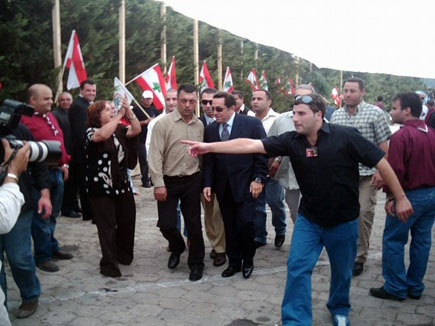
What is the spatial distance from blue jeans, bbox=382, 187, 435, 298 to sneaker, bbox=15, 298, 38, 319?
3.23 metres

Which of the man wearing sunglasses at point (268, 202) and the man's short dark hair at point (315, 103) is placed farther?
the man wearing sunglasses at point (268, 202)

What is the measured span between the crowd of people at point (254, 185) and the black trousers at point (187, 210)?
12 millimetres

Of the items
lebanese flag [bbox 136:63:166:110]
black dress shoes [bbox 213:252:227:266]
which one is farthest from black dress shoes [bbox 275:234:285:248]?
lebanese flag [bbox 136:63:166:110]

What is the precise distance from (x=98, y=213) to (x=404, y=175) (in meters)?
3.16

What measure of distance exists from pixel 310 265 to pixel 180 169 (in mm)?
2068

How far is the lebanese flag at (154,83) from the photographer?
1102 centimetres

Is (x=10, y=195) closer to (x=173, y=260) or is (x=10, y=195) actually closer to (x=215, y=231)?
(x=173, y=260)

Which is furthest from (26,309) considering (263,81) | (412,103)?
(263,81)

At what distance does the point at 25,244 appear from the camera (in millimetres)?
4285

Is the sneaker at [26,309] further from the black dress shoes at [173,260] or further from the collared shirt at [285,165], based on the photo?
the collared shirt at [285,165]

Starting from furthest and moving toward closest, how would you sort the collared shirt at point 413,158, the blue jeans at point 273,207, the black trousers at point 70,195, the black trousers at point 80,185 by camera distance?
the black trousers at point 70,195 → the black trousers at point 80,185 → the blue jeans at point 273,207 → the collared shirt at point 413,158

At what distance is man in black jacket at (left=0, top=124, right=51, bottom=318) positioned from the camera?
4.23 m

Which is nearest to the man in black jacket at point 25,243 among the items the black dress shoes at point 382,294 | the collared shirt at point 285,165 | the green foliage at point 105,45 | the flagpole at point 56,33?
the collared shirt at point 285,165

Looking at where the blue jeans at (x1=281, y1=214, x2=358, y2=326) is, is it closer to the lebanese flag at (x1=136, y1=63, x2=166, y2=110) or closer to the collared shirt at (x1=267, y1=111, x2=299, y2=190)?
the collared shirt at (x1=267, y1=111, x2=299, y2=190)
